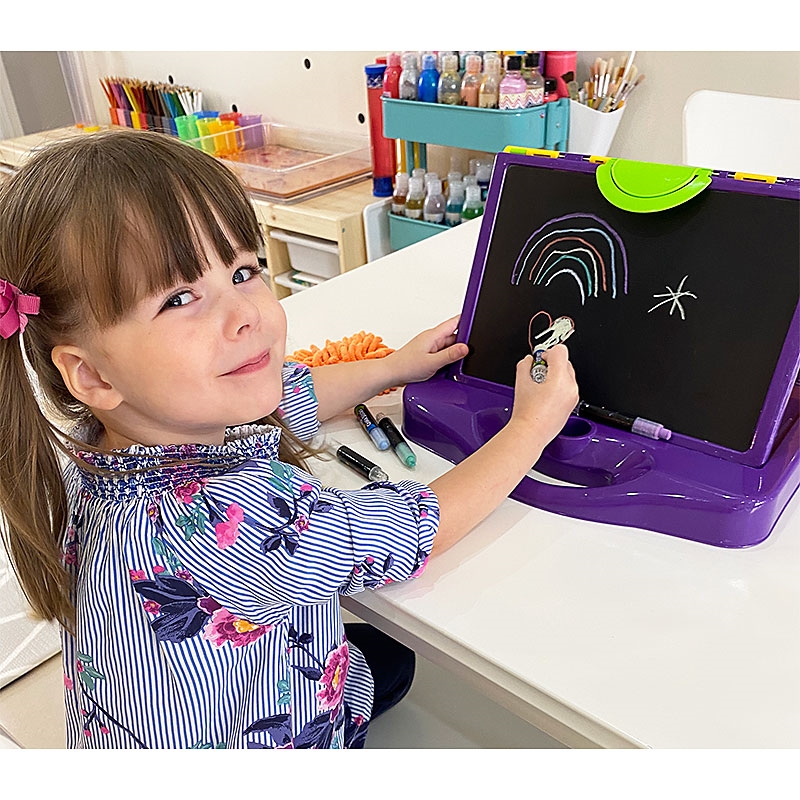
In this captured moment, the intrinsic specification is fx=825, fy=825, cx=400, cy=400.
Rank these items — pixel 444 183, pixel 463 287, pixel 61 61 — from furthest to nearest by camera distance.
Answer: pixel 61 61 → pixel 444 183 → pixel 463 287

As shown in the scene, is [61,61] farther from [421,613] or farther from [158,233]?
[421,613]

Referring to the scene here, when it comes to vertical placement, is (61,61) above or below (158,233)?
below

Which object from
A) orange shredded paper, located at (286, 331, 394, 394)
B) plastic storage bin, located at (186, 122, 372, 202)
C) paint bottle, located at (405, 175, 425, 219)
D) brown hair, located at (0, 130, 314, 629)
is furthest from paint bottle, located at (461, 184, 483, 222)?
brown hair, located at (0, 130, 314, 629)

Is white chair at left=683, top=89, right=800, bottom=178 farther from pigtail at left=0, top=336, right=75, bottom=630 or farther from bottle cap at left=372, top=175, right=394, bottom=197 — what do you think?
pigtail at left=0, top=336, right=75, bottom=630

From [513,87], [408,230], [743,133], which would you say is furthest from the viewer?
[408,230]

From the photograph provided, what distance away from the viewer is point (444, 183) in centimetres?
208

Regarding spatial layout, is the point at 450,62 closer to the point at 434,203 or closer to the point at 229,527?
the point at 434,203

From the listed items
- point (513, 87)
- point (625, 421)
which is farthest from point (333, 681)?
point (513, 87)

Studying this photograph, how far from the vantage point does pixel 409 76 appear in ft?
6.30

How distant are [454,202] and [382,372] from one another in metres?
1.21

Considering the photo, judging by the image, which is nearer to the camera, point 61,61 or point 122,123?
point 122,123

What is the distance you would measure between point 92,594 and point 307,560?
7.4 inches

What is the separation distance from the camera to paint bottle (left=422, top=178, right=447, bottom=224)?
201 cm
